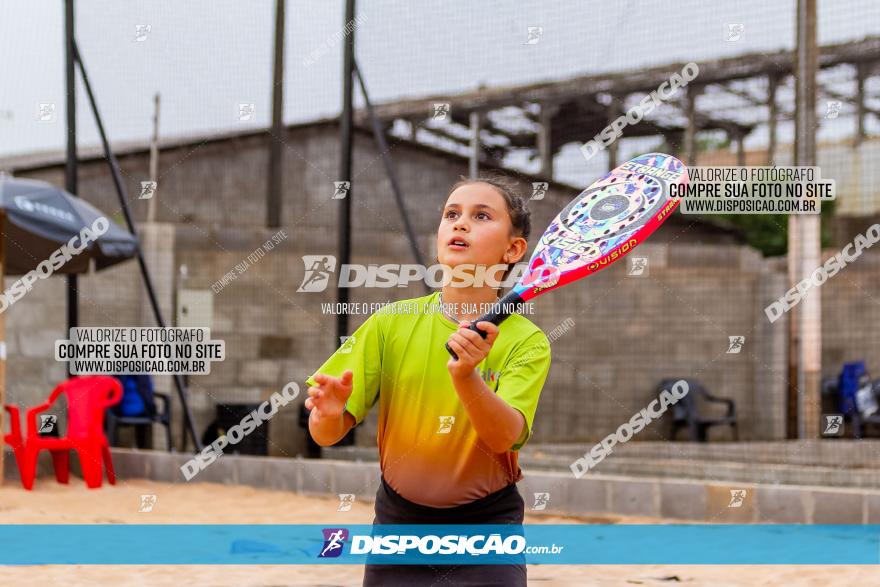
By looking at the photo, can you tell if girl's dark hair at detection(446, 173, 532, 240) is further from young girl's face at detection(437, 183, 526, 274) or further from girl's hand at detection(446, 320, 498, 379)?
girl's hand at detection(446, 320, 498, 379)

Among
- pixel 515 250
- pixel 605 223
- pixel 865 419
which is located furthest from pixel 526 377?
pixel 865 419

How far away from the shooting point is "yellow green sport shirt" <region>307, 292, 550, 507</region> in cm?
255

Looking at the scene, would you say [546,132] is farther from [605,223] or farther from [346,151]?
[605,223]

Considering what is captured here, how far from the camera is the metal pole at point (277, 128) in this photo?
31.9 ft

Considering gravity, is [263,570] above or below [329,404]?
below

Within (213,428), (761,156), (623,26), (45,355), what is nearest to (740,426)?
(761,156)

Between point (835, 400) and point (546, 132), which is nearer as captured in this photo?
point (546, 132)

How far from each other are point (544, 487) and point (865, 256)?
566 cm

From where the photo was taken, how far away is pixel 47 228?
815 cm

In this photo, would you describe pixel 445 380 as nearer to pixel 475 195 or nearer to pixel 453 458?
pixel 453 458

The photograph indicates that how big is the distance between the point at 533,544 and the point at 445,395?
4070mm

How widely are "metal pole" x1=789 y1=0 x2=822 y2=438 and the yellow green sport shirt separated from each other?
7821 mm

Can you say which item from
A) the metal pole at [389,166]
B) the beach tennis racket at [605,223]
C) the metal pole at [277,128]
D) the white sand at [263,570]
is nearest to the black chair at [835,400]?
A: the white sand at [263,570]

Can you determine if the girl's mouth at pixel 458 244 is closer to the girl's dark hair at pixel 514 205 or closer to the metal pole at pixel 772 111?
the girl's dark hair at pixel 514 205
